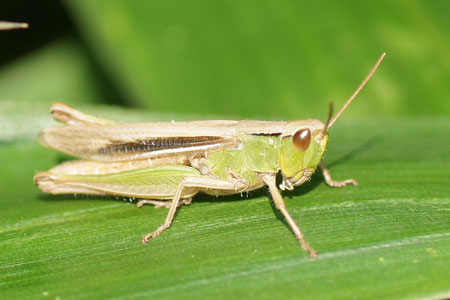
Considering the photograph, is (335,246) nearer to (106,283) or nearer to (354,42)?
(106,283)

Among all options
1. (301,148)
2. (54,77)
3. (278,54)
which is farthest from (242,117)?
(54,77)

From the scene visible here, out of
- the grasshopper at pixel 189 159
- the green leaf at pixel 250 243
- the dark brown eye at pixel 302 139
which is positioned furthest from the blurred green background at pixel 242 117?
the dark brown eye at pixel 302 139

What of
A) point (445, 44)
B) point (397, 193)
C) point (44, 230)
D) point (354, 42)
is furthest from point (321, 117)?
point (44, 230)

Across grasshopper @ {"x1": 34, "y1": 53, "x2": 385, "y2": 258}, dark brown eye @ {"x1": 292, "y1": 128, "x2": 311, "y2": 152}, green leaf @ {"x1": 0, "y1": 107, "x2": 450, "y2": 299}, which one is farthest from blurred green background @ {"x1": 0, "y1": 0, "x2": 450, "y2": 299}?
dark brown eye @ {"x1": 292, "y1": 128, "x2": 311, "y2": 152}

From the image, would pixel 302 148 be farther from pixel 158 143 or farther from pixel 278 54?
pixel 278 54

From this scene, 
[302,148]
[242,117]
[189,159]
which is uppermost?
[242,117]

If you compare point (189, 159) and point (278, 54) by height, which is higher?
point (278, 54)

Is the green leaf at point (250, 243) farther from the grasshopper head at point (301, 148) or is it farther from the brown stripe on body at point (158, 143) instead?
the brown stripe on body at point (158, 143)
